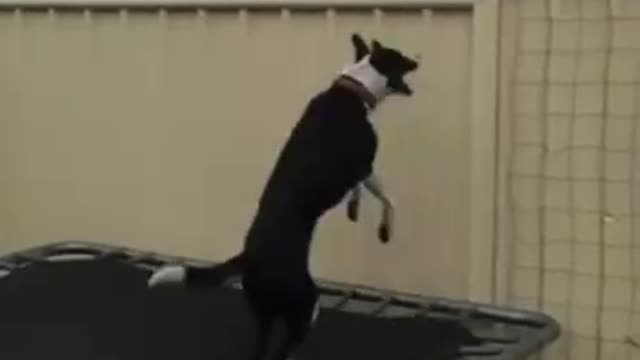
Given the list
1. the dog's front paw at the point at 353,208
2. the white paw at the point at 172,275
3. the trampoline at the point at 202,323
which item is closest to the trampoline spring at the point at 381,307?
the trampoline at the point at 202,323

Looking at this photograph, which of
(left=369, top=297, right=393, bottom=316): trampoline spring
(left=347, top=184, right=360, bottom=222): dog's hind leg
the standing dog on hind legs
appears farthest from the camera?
(left=369, top=297, right=393, bottom=316): trampoline spring

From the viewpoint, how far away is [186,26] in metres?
1.26

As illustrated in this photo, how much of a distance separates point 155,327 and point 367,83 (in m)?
0.30

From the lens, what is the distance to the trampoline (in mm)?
982

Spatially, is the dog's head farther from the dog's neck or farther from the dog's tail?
the dog's tail

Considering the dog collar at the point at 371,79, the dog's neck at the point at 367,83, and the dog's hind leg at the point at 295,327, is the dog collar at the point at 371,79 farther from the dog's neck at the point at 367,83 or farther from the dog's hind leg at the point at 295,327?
the dog's hind leg at the point at 295,327

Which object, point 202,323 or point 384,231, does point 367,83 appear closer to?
point 384,231

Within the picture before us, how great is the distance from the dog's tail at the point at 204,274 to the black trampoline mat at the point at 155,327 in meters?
0.07

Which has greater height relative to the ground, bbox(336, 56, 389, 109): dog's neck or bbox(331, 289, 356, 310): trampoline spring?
bbox(336, 56, 389, 109): dog's neck

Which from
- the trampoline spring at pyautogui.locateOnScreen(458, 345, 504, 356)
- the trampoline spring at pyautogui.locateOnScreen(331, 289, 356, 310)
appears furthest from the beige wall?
the trampoline spring at pyautogui.locateOnScreen(458, 345, 504, 356)

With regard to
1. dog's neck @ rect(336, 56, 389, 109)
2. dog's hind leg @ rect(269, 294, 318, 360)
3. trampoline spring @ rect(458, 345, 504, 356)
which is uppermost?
dog's neck @ rect(336, 56, 389, 109)

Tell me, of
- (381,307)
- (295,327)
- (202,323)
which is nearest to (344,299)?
(381,307)

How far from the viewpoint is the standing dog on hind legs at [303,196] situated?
874 millimetres

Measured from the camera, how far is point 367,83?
3.07ft
